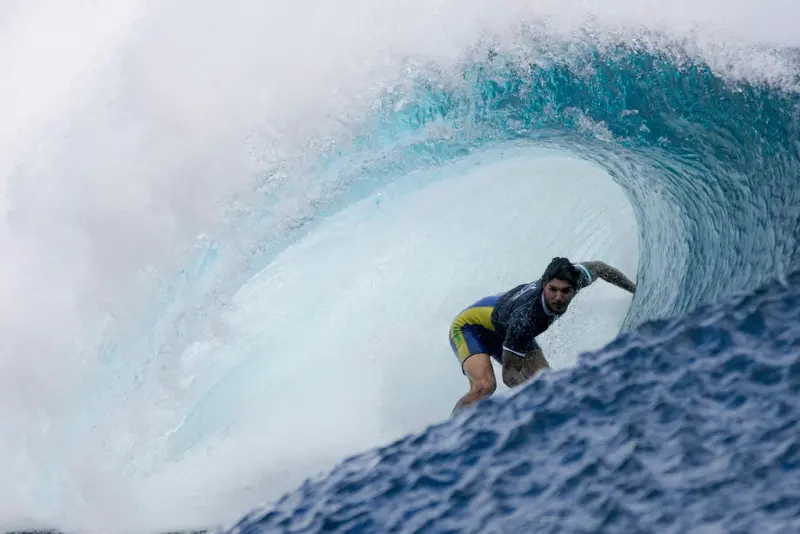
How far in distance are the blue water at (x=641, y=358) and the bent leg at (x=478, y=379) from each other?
0.81 metres

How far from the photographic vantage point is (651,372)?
7.20ft

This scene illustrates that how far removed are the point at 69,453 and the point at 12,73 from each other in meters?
2.47

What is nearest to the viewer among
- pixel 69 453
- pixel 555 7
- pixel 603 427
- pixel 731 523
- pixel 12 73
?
pixel 731 523

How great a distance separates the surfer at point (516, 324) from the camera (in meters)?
3.20

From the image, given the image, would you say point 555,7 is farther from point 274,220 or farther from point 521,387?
point 521,387

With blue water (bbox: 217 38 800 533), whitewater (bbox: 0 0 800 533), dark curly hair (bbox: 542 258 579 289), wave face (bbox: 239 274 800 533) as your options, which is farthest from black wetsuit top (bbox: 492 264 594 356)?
wave face (bbox: 239 274 800 533)

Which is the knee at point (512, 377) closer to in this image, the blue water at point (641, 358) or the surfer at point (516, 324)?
the surfer at point (516, 324)

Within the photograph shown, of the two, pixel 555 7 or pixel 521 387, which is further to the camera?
pixel 555 7

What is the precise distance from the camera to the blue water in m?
1.81

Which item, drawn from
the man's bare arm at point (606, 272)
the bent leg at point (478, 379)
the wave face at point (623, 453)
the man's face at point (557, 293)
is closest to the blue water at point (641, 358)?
the wave face at point (623, 453)

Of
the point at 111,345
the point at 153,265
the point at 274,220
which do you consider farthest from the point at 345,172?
the point at 111,345

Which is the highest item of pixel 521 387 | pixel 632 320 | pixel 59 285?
pixel 59 285

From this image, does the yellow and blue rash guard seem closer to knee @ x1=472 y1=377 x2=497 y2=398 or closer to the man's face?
the man's face

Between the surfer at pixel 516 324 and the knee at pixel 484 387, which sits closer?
the surfer at pixel 516 324
